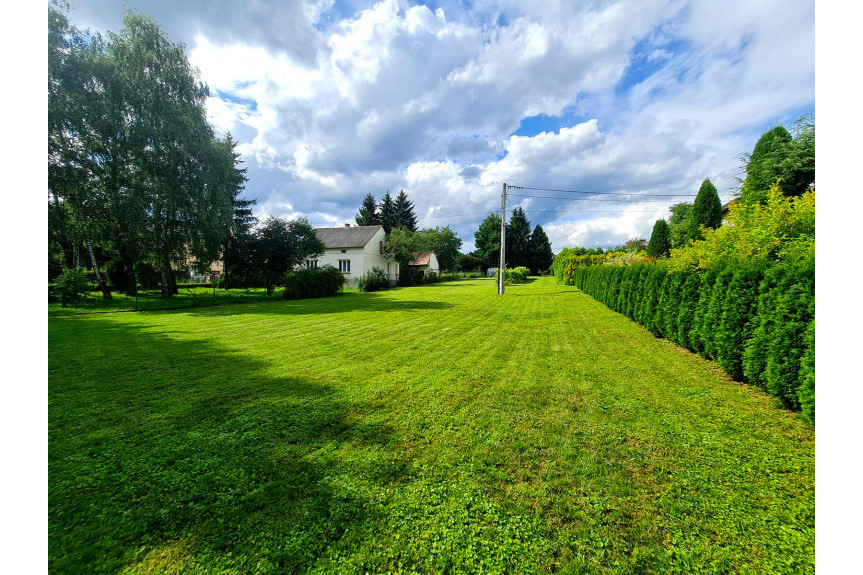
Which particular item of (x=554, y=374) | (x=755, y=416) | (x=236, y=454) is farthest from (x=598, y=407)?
(x=236, y=454)

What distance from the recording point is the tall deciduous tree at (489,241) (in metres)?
54.9

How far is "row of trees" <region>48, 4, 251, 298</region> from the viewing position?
1332 cm

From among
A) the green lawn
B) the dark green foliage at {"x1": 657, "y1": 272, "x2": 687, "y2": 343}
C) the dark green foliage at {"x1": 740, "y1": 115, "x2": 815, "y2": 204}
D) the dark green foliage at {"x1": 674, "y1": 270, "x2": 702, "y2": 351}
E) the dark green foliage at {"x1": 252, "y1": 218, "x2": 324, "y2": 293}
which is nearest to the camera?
the green lawn

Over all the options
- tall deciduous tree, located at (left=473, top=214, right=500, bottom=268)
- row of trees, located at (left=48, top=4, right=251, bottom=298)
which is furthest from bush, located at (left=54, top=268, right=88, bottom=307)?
tall deciduous tree, located at (left=473, top=214, right=500, bottom=268)

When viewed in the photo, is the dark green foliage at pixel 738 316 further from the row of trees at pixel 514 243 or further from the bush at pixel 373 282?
the row of trees at pixel 514 243

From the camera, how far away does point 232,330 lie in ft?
28.3

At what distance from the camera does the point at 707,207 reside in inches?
745

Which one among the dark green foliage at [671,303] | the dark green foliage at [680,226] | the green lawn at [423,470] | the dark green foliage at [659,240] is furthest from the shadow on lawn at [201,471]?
the dark green foliage at [659,240]

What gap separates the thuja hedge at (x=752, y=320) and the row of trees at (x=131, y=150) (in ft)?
63.4

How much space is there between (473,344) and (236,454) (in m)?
5.00

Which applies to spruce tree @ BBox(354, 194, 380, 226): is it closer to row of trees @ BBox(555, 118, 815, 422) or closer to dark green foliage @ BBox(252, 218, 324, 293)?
dark green foliage @ BBox(252, 218, 324, 293)

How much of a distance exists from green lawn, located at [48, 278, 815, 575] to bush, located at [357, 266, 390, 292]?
21.0 metres

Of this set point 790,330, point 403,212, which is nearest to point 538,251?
point 403,212
